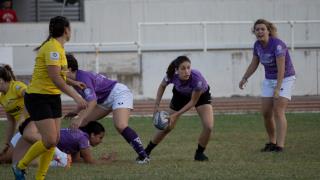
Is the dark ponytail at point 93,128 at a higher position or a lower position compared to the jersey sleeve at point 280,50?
lower

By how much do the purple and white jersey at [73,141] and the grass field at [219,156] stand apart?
0.30 meters

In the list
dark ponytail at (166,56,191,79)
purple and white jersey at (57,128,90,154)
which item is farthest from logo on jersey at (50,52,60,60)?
dark ponytail at (166,56,191,79)

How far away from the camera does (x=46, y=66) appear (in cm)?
913

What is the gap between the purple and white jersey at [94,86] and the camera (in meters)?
10.6

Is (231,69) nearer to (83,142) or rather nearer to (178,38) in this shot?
(178,38)

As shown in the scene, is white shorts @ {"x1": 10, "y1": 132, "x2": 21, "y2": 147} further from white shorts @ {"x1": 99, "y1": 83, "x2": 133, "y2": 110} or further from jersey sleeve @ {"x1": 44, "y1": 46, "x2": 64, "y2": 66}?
jersey sleeve @ {"x1": 44, "y1": 46, "x2": 64, "y2": 66}

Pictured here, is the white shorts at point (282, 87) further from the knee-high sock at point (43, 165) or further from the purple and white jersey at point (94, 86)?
the knee-high sock at point (43, 165)

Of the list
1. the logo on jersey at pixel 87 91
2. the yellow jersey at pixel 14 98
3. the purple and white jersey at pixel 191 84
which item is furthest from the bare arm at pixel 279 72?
the yellow jersey at pixel 14 98

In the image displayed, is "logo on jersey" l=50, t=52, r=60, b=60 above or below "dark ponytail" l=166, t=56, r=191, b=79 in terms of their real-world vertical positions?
above

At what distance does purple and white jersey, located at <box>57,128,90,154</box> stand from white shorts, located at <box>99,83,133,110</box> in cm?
60

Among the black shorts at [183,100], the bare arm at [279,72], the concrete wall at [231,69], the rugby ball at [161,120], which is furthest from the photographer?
the concrete wall at [231,69]

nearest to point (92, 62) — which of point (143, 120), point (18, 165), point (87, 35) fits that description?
point (87, 35)

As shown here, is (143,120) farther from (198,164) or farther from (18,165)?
(18,165)

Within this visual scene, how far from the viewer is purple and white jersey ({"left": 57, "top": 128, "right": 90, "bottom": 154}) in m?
10.9
